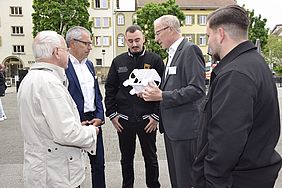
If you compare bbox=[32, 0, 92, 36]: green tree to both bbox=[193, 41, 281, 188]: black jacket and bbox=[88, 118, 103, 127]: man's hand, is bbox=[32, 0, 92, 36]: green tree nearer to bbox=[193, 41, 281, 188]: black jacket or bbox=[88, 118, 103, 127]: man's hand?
bbox=[88, 118, 103, 127]: man's hand

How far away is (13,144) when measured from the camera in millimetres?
7391

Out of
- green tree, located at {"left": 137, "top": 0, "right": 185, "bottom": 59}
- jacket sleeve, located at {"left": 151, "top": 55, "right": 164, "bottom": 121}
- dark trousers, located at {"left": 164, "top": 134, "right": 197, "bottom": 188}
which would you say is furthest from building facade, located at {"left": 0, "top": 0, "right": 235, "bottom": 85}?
dark trousers, located at {"left": 164, "top": 134, "right": 197, "bottom": 188}

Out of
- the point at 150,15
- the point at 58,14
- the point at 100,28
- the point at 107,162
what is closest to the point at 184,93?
the point at 107,162

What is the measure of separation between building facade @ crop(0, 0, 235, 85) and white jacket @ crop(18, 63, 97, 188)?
147 feet

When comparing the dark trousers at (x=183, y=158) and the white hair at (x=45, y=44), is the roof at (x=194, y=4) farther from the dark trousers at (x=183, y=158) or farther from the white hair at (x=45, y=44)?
the white hair at (x=45, y=44)

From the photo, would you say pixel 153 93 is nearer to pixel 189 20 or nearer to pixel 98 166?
pixel 98 166

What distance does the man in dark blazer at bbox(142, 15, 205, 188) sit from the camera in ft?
10.4

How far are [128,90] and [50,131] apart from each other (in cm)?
190

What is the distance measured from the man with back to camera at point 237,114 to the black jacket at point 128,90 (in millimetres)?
2134

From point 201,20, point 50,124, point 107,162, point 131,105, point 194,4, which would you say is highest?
point 194,4

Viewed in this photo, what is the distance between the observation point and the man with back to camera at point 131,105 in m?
4.20

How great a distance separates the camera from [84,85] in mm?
3746

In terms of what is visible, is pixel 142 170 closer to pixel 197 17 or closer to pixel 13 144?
pixel 13 144

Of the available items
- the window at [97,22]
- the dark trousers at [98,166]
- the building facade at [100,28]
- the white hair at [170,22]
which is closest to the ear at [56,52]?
the white hair at [170,22]
